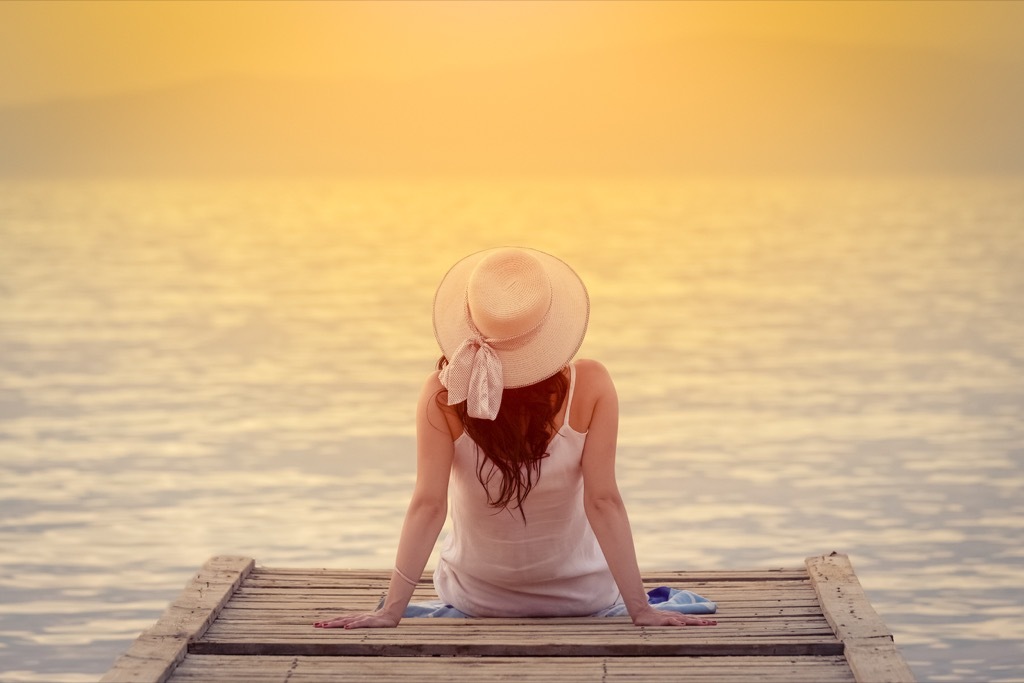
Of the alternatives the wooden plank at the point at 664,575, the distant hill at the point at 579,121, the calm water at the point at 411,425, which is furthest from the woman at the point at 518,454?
the distant hill at the point at 579,121

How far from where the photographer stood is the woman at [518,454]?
14.0 ft

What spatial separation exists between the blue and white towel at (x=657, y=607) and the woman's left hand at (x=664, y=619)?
11cm

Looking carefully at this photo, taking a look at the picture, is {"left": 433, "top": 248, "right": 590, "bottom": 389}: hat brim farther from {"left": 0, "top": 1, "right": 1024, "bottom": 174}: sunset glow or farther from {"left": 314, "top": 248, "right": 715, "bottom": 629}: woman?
{"left": 0, "top": 1, "right": 1024, "bottom": 174}: sunset glow

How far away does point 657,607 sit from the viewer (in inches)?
185

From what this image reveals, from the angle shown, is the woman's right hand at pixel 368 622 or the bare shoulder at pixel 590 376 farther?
the woman's right hand at pixel 368 622

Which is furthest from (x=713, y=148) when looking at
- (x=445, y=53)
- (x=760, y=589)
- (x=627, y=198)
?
(x=760, y=589)

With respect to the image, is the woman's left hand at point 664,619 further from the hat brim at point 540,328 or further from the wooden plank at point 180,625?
the wooden plank at point 180,625

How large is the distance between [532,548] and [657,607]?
0.45 metres

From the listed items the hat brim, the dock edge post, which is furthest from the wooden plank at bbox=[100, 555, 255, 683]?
the dock edge post

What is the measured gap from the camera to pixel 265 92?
17175 cm

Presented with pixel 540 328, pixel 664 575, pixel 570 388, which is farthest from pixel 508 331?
pixel 664 575

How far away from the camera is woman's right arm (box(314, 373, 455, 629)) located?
172 inches

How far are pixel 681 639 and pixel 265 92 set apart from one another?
172 m

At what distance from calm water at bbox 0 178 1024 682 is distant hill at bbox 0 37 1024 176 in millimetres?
99575
